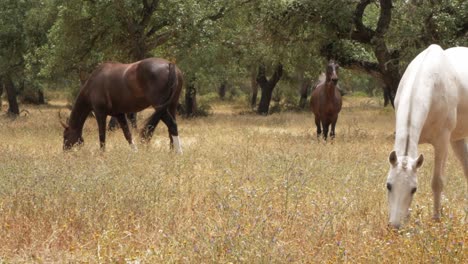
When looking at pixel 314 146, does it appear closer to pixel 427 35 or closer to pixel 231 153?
pixel 231 153

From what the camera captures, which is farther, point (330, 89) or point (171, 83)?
point (330, 89)

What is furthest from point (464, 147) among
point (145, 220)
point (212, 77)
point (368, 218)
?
point (212, 77)

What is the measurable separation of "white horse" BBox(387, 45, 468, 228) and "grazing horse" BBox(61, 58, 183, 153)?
593 cm

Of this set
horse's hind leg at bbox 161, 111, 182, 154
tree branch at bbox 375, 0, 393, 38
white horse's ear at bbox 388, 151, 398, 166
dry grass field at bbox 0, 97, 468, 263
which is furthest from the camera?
tree branch at bbox 375, 0, 393, 38

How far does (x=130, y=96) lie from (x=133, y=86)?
0.27 metres

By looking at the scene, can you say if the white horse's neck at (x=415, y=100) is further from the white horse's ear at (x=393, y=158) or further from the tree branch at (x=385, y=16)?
the tree branch at (x=385, y=16)

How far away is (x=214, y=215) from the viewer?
571 cm

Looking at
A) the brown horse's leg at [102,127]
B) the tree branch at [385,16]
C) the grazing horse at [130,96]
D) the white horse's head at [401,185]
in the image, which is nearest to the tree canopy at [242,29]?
the tree branch at [385,16]

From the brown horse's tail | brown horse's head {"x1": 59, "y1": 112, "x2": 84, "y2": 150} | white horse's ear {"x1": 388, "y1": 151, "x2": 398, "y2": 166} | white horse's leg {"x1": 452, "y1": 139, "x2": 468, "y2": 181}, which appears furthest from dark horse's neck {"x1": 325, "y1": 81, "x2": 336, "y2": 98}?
white horse's ear {"x1": 388, "y1": 151, "x2": 398, "y2": 166}

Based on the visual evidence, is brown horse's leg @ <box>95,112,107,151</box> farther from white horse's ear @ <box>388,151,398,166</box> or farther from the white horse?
white horse's ear @ <box>388,151,398,166</box>

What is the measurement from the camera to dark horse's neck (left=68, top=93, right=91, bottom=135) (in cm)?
1175

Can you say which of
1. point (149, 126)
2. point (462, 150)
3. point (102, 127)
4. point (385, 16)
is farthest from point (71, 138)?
point (385, 16)

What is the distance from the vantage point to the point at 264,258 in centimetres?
381

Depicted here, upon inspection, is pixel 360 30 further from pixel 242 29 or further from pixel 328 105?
pixel 242 29
